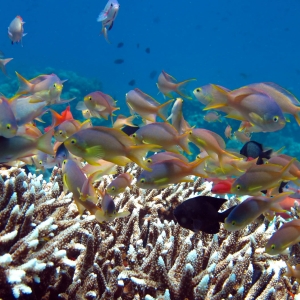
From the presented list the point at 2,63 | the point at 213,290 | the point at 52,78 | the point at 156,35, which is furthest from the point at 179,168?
the point at 156,35

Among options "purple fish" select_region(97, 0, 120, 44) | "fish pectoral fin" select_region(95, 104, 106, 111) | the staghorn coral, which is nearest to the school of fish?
the staghorn coral

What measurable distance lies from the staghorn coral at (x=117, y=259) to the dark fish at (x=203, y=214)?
258 millimetres

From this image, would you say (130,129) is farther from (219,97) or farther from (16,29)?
(16,29)

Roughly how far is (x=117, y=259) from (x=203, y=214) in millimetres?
956

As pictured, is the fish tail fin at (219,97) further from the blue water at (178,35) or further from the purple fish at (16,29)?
the blue water at (178,35)

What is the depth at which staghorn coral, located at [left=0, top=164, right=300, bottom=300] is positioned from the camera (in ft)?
7.57

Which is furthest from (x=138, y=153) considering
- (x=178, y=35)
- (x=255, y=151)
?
(x=178, y=35)

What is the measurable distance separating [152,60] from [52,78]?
152830mm

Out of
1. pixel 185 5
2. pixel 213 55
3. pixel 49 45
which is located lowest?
pixel 49 45

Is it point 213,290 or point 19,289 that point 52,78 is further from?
point 213,290

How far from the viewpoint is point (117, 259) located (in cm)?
266

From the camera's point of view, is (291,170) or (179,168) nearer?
(179,168)

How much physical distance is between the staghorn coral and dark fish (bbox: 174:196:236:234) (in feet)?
0.85

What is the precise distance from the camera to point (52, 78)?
363 centimetres
